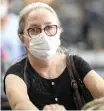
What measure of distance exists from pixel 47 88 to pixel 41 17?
1.21 ft

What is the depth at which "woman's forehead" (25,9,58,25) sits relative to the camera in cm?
235

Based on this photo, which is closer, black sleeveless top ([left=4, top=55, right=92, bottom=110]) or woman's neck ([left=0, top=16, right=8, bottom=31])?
black sleeveless top ([left=4, top=55, right=92, bottom=110])

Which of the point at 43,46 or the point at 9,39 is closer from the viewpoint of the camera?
the point at 43,46

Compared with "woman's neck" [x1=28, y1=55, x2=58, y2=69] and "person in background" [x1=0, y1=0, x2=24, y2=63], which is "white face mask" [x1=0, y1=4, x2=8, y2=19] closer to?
"person in background" [x1=0, y1=0, x2=24, y2=63]

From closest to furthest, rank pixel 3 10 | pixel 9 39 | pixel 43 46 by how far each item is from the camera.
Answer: pixel 43 46, pixel 9 39, pixel 3 10

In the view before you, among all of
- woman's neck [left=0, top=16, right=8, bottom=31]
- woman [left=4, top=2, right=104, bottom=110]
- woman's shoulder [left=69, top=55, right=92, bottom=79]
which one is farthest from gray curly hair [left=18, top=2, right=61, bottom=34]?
woman's neck [left=0, top=16, right=8, bottom=31]

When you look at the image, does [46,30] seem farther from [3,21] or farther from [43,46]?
[3,21]

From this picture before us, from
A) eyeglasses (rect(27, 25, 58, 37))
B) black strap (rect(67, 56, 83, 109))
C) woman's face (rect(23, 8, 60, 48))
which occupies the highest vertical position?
woman's face (rect(23, 8, 60, 48))

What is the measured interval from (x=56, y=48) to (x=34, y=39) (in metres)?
0.16

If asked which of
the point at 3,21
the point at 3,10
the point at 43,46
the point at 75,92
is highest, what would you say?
the point at 3,10

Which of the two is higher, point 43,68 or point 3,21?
point 3,21

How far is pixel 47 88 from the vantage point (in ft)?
7.76

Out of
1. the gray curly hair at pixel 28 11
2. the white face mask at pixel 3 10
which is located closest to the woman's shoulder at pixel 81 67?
the gray curly hair at pixel 28 11

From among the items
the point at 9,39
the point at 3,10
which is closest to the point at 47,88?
the point at 9,39
